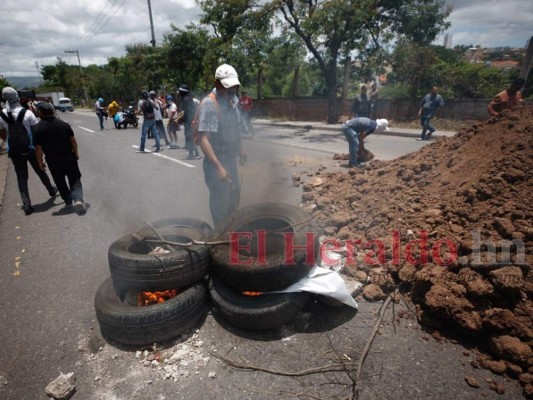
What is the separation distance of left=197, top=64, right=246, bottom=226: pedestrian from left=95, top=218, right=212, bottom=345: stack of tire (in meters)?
0.80

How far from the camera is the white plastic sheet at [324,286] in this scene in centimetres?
272

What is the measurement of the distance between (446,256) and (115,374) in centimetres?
302

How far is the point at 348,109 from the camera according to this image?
20.1 m

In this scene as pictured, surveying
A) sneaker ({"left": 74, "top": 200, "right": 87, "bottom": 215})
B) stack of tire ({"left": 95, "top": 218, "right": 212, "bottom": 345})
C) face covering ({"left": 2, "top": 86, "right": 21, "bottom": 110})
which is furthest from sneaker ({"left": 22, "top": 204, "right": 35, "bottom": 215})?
stack of tire ({"left": 95, "top": 218, "right": 212, "bottom": 345})

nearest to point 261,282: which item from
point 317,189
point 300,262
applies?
point 300,262

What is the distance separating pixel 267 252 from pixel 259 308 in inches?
25.7

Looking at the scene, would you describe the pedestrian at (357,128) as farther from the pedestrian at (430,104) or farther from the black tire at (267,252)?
the pedestrian at (430,104)

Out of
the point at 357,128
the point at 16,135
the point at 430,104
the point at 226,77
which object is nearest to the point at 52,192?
the point at 16,135

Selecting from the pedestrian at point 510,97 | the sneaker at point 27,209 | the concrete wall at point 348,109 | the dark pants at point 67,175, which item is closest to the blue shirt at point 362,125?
the pedestrian at point 510,97

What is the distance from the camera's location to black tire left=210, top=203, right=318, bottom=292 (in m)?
2.68

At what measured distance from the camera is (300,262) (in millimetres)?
2746

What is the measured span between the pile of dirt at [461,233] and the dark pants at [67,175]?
403 cm

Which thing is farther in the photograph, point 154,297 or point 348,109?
point 348,109

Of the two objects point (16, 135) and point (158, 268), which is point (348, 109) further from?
point (158, 268)
